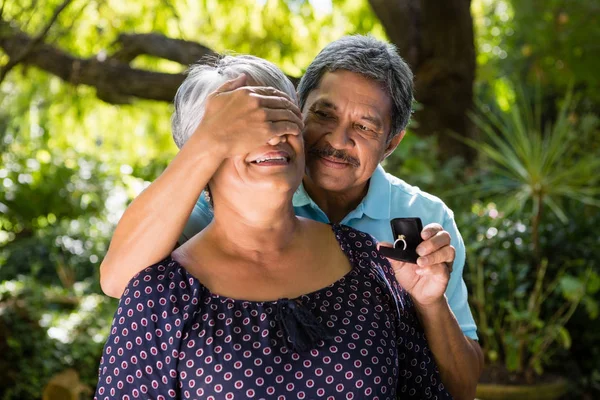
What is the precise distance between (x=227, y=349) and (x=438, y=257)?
1.61ft

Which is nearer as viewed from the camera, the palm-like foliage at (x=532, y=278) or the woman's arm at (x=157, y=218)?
the woman's arm at (x=157, y=218)

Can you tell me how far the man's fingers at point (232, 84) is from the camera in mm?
1662

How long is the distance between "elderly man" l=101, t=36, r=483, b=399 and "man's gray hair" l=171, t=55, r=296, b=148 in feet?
0.23

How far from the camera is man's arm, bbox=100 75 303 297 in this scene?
1593 millimetres

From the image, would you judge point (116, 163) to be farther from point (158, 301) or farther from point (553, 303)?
point (158, 301)

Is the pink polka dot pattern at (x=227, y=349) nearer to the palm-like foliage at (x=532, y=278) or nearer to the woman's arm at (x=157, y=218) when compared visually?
the woman's arm at (x=157, y=218)

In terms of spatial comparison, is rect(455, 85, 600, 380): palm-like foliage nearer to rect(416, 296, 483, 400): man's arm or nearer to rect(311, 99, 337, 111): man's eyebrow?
rect(416, 296, 483, 400): man's arm

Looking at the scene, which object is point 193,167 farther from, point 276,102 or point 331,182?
point 331,182

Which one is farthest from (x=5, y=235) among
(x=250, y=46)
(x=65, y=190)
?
(x=250, y=46)

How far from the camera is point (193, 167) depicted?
5.28 ft

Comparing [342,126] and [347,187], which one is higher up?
[342,126]

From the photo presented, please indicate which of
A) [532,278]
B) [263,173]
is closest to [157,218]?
[263,173]

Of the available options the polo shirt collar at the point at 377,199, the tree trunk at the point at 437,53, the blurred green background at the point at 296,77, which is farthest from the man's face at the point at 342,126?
the tree trunk at the point at 437,53

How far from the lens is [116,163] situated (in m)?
6.97
